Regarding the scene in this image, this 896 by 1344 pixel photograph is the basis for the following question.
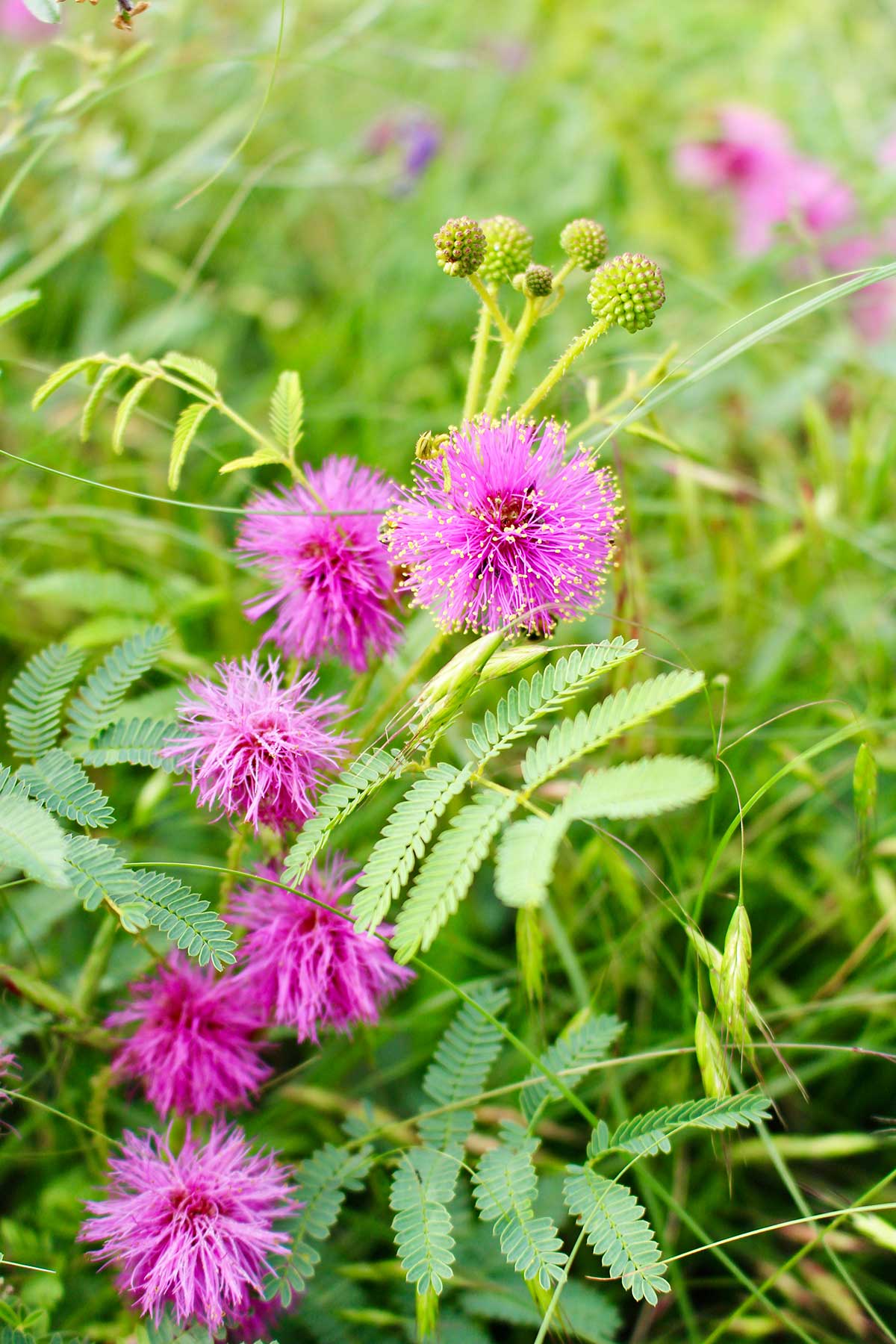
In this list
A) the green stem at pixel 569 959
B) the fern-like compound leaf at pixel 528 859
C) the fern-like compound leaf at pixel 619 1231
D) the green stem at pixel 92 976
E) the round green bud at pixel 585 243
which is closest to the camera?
the fern-like compound leaf at pixel 528 859

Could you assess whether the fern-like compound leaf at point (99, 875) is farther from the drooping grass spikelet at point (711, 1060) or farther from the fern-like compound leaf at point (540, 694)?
the drooping grass spikelet at point (711, 1060)

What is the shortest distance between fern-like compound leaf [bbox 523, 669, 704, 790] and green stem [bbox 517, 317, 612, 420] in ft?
1.20

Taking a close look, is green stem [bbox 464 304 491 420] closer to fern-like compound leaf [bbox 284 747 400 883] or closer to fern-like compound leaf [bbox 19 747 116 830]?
fern-like compound leaf [bbox 284 747 400 883]

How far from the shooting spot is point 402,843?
1.02 m

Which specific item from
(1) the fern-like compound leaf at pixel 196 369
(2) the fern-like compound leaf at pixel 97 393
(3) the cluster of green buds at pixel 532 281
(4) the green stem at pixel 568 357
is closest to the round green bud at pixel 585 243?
(3) the cluster of green buds at pixel 532 281

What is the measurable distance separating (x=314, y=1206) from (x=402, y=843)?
512mm

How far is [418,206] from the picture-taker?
2934 mm

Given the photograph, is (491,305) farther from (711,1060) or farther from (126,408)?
(711,1060)

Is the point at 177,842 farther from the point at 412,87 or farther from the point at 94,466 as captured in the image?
the point at 412,87

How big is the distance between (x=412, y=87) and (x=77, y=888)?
3521mm

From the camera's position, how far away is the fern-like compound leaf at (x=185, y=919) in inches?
40.6

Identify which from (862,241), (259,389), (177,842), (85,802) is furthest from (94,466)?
(862,241)

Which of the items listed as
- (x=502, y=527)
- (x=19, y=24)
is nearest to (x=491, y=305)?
(x=502, y=527)

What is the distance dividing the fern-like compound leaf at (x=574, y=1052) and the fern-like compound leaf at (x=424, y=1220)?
0.15 m
